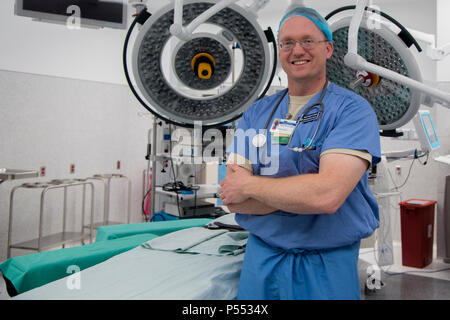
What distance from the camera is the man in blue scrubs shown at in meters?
0.97

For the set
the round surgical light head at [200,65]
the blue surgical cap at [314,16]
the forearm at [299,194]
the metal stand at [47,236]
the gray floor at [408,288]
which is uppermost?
the blue surgical cap at [314,16]

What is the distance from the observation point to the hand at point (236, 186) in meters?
1.07

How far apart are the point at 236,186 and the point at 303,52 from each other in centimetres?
46

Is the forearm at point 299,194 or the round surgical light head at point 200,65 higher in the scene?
the round surgical light head at point 200,65

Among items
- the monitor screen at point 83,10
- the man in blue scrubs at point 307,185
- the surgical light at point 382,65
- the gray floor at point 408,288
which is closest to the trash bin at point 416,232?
the gray floor at point 408,288

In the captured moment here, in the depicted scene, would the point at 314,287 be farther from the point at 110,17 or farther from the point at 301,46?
the point at 110,17

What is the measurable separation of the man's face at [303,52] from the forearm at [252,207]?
0.42m

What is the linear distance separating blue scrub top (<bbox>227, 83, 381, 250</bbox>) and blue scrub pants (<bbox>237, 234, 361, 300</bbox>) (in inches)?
1.2

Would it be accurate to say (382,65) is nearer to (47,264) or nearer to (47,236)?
(47,264)

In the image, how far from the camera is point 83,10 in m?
2.26

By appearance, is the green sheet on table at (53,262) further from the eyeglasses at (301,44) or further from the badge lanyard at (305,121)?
the eyeglasses at (301,44)

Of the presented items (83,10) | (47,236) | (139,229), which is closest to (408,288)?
(139,229)

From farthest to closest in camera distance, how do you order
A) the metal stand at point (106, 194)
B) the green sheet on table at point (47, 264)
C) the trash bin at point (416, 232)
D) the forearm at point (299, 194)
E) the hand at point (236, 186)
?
the metal stand at point (106, 194) < the trash bin at point (416, 232) < the green sheet on table at point (47, 264) < the hand at point (236, 186) < the forearm at point (299, 194)
